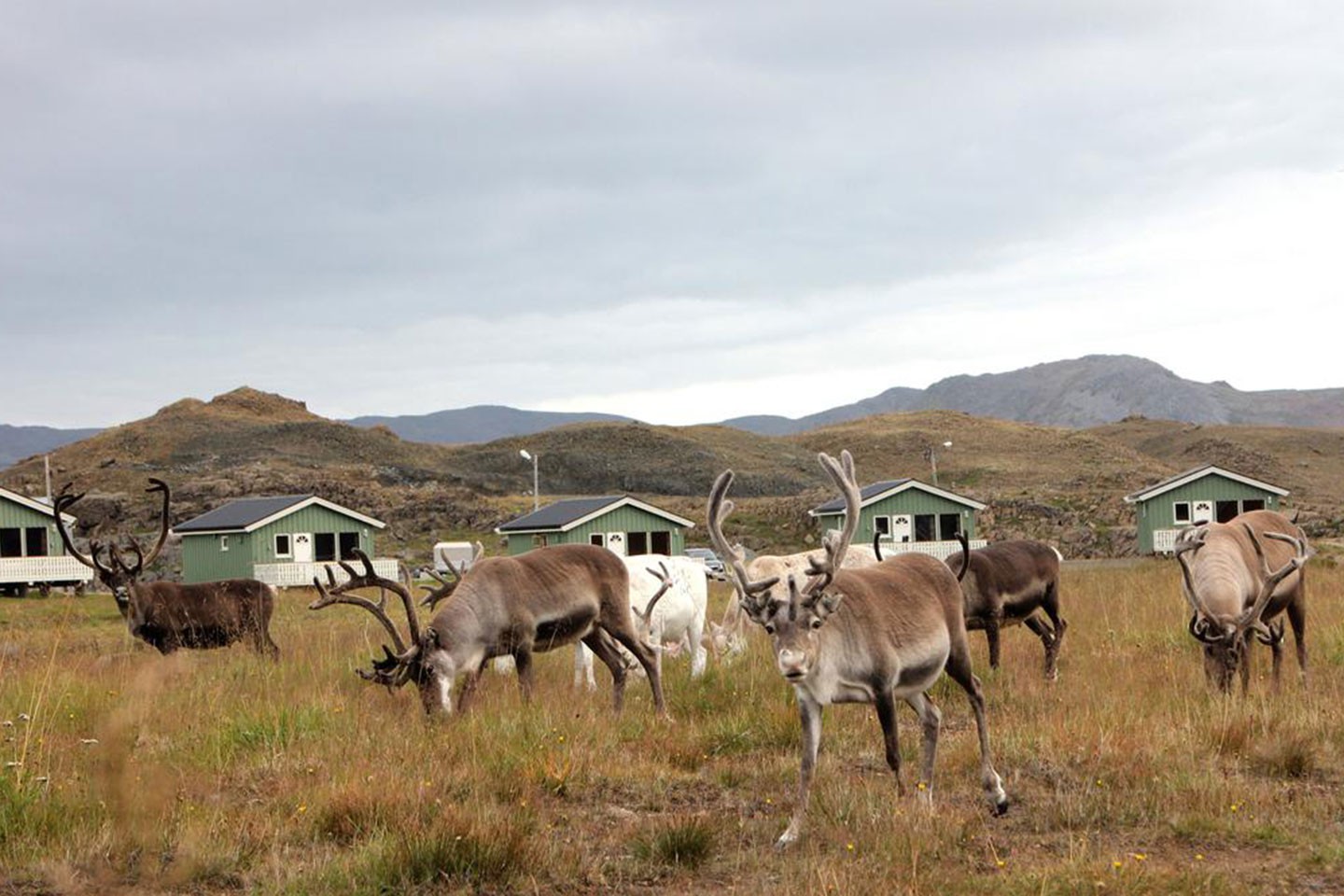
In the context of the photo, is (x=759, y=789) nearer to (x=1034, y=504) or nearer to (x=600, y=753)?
(x=600, y=753)

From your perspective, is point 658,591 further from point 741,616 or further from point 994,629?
point 994,629

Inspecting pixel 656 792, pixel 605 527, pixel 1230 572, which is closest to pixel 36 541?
pixel 605 527

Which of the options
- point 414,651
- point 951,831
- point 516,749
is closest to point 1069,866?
point 951,831

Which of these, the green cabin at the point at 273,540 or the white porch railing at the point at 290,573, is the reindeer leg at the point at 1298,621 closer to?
the white porch railing at the point at 290,573

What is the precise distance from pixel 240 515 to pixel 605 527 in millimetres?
14466

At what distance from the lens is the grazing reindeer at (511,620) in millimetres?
10773

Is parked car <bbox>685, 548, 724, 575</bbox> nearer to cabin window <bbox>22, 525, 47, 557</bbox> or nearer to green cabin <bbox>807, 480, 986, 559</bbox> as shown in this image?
green cabin <bbox>807, 480, 986, 559</bbox>

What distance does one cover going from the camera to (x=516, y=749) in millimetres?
9031

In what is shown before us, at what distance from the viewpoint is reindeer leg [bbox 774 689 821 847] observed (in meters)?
6.98

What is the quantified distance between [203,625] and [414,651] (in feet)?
29.8

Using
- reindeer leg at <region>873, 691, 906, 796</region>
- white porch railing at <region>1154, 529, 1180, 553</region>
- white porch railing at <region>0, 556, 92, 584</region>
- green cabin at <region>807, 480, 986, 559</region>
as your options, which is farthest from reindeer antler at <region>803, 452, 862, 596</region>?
white porch railing at <region>1154, 529, 1180, 553</region>

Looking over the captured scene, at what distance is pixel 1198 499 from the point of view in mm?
49688

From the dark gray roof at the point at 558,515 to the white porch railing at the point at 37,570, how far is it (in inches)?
634

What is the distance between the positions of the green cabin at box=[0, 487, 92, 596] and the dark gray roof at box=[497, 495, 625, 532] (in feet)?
52.8
